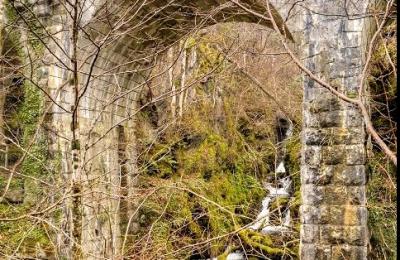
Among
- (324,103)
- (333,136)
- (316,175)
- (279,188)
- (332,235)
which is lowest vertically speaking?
(279,188)

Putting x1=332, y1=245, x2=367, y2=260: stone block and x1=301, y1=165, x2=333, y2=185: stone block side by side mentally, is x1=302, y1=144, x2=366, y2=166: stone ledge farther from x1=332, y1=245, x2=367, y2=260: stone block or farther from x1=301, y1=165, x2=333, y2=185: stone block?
x1=332, y1=245, x2=367, y2=260: stone block

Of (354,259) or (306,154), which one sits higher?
(306,154)

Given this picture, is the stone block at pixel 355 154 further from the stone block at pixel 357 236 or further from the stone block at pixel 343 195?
the stone block at pixel 357 236

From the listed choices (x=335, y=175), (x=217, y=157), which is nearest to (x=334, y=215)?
(x=335, y=175)

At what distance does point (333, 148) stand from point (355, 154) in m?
0.24

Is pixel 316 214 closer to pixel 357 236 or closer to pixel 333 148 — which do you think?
pixel 357 236

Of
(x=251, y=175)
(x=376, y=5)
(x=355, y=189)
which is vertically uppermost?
(x=376, y=5)

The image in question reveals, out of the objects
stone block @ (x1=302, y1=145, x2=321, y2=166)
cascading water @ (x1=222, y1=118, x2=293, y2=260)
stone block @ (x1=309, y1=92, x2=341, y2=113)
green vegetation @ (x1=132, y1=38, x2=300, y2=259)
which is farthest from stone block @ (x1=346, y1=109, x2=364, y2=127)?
cascading water @ (x1=222, y1=118, x2=293, y2=260)

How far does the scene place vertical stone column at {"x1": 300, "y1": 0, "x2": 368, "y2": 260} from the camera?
17.5 ft

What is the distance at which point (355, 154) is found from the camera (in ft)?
17.7

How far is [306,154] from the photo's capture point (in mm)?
5641

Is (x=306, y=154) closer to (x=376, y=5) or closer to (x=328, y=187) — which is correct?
(x=328, y=187)

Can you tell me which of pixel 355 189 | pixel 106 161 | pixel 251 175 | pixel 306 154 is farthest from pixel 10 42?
pixel 251 175

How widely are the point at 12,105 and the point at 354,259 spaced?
568cm
